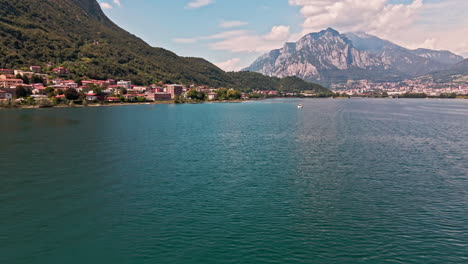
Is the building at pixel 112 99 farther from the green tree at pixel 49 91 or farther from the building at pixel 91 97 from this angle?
the green tree at pixel 49 91

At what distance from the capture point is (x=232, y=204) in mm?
27141

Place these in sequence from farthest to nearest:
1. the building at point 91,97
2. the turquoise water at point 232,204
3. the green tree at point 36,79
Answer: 1. the green tree at point 36,79
2. the building at point 91,97
3. the turquoise water at point 232,204

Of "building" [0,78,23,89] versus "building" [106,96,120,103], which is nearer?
"building" [0,78,23,89]

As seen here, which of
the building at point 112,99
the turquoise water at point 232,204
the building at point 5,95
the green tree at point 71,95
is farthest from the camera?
the building at point 112,99

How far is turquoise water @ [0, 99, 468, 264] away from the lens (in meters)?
19.5

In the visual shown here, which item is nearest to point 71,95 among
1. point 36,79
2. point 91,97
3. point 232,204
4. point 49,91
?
point 49,91

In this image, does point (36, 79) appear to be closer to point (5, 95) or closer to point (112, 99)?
point (5, 95)

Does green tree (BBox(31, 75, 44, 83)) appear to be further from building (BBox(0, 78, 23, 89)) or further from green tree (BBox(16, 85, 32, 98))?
green tree (BBox(16, 85, 32, 98))

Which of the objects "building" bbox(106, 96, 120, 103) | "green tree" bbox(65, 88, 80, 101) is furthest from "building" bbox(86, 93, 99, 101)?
"green tree" bbox(65, 88, 80, 101)

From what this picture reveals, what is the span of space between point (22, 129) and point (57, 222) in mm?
60245

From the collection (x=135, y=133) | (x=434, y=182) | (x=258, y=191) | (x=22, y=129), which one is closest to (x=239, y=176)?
(x=258, y=191)

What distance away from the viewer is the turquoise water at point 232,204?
1952 cm

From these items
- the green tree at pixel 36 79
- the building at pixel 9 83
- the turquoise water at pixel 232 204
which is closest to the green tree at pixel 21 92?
the building at pixel 9 83

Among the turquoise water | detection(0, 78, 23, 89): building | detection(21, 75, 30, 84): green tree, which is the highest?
detection(21, 75, 30, 84): green tree
